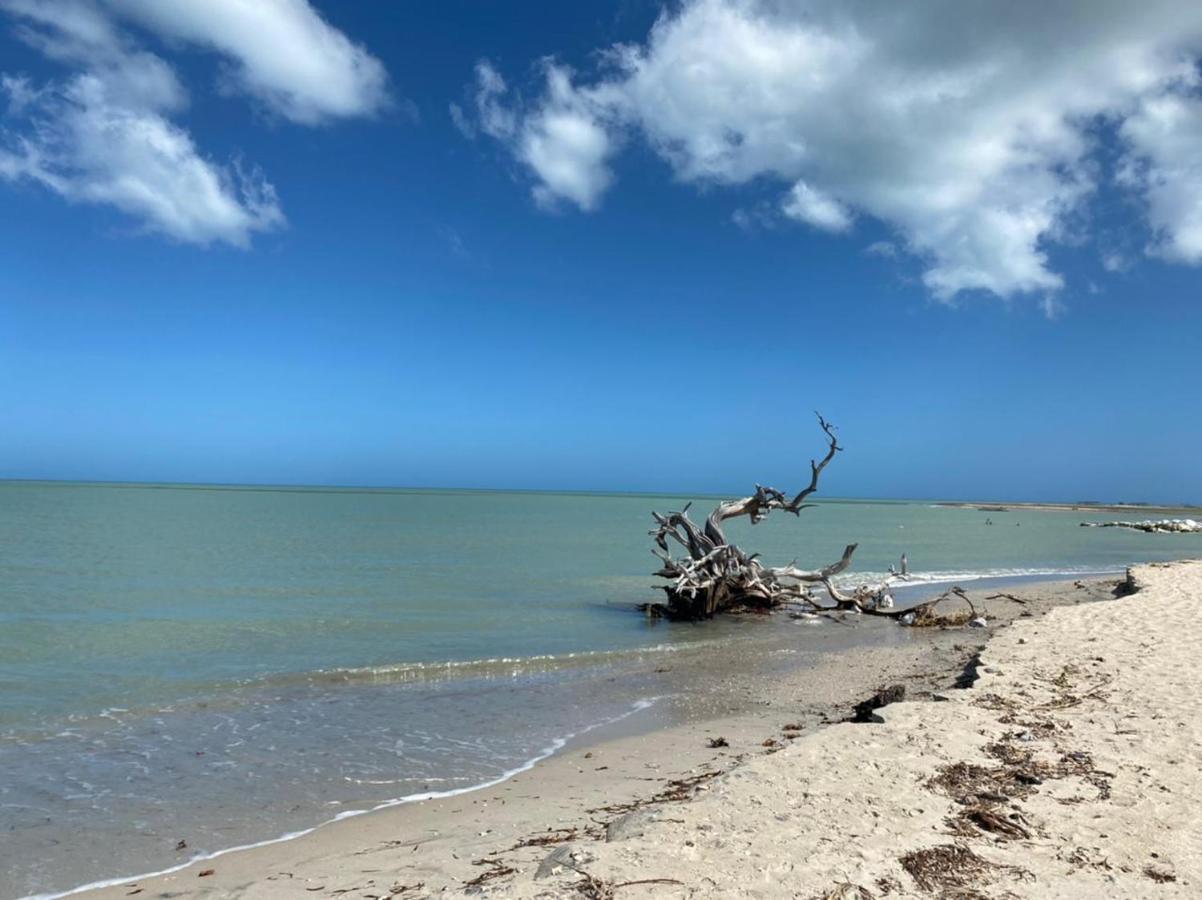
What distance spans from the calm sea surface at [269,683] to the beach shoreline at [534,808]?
1.41 feet

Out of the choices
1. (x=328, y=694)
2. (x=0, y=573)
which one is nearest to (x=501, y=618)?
(x=328, y=694)

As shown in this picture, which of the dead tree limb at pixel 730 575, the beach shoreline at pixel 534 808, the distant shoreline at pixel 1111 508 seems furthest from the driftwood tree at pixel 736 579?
the distant shoreline at pixel 1111 508

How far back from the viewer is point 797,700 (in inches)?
388

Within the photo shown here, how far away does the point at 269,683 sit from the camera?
10.8 meters

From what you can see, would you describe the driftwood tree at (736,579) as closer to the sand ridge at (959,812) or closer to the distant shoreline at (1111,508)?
the sand ridge at (959,812)

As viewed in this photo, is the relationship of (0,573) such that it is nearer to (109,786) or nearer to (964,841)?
(109,786)

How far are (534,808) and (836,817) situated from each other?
243 centimetres

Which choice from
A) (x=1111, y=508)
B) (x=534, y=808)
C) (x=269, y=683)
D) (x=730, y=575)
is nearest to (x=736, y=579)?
(x=730, y=575)

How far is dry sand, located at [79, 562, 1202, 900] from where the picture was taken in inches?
159

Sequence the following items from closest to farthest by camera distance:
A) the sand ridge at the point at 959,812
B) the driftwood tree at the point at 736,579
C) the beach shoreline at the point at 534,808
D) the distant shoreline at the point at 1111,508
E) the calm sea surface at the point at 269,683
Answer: the sand ridge at the point at 959,812 < the beach shoreline at the point at 534,808 < the calm sea surface at the point at 269,683 < the driftwood tree at the point at 736,579 < the distant shoreline at the point at 1111,508

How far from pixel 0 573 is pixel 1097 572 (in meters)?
34.6

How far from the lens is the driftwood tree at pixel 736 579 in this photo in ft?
56.1

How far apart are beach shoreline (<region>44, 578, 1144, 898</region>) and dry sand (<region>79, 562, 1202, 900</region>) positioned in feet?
0.09

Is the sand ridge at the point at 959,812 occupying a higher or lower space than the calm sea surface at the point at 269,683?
higher
